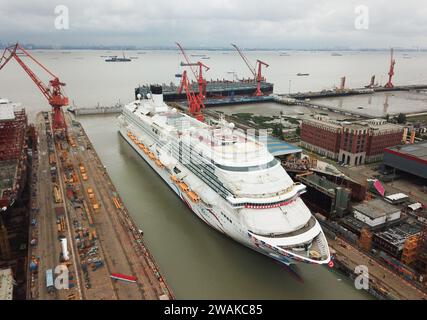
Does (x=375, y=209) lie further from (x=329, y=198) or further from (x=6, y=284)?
(x=6, y=284)

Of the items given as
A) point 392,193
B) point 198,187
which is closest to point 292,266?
point 198,187

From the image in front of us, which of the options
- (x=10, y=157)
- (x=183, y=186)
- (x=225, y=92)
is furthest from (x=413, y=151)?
(x=225, y=92)

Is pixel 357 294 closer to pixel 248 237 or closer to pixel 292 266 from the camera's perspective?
pixel 292 266

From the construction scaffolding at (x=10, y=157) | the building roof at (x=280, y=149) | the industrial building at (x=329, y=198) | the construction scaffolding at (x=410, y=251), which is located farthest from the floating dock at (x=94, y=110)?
the construction scaffolding at (x=410, y=251)

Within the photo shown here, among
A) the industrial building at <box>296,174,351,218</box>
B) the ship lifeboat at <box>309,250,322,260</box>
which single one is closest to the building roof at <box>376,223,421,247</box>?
the industrial building at <box>296,174,351,218</box>

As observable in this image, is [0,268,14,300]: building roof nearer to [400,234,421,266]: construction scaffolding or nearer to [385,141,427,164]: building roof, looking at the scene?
[400,234,421,266]: construction scaffolding
